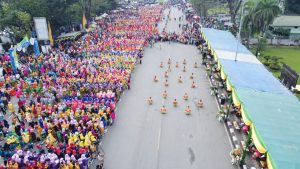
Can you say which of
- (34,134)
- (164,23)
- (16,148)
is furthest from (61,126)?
(164,23)

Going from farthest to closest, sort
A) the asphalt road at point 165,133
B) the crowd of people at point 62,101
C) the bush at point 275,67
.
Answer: the bush at point 275,67
the asphalt road at point 165,133
the crowd of people at point 62,101

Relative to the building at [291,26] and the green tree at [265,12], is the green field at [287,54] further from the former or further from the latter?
the building at [291,26]

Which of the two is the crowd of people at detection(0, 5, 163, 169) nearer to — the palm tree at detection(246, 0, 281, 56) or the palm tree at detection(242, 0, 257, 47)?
the palm tree at detection(242, 0, 257, 47)

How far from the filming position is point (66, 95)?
2023 cm

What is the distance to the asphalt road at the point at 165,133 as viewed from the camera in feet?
46.9

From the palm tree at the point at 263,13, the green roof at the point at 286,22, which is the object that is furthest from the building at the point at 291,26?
the palm tree at the point at 263,13

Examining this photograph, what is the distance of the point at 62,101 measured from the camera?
20016 millimetres

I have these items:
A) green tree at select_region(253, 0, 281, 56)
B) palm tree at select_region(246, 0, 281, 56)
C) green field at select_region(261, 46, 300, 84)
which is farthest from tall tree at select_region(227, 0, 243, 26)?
green tree at select_region(253, 0, 281, 56)

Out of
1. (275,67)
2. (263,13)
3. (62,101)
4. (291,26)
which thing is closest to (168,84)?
(62,101)

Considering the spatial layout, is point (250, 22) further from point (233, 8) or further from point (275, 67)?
point (233, 8)

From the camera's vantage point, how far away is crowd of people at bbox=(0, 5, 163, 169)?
13852mm

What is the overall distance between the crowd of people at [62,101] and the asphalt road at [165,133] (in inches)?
44.3

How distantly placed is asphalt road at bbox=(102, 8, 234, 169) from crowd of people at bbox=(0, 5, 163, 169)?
3.69ft

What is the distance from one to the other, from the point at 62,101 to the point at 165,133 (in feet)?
27.4
